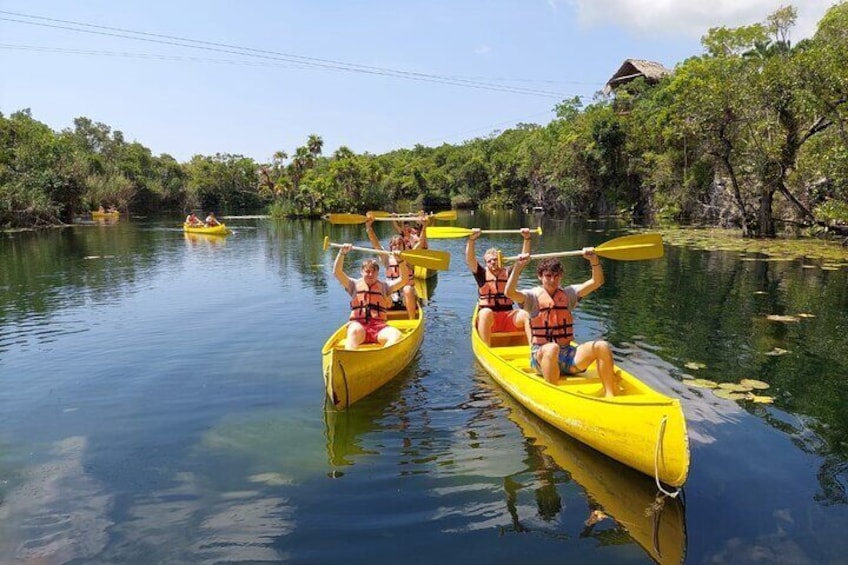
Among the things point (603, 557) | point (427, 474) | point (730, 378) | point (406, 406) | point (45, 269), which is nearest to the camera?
point (603, 557)

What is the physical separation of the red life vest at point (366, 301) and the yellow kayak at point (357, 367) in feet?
1.28

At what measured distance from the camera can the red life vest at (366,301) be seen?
7539 millimetres

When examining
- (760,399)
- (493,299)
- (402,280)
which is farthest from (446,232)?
(760,399)

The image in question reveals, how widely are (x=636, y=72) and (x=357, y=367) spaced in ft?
147

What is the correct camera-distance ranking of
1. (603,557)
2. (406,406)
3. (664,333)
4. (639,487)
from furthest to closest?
1. (664,333)
2. (406,406)
3. (639,487)
4. (603,557)

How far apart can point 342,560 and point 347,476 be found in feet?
3.98

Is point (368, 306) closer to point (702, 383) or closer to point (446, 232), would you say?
point (446, 232)

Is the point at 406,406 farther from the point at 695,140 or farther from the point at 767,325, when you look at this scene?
the point at 695,140

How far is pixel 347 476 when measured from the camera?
5160 millimetres

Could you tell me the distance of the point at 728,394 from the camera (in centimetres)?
677

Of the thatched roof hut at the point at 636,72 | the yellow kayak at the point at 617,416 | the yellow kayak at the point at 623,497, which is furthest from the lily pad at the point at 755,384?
the thatched roof hut at the point at 636,72

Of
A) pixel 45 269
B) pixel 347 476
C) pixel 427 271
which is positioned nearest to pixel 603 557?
pixel 347 476

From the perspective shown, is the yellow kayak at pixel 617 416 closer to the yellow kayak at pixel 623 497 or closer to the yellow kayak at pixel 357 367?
the yellow kayak at pixel 623 497

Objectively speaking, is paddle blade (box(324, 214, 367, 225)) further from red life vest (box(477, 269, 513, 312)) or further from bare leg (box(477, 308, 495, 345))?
bare leg (box(477, 308, 495, 345))
